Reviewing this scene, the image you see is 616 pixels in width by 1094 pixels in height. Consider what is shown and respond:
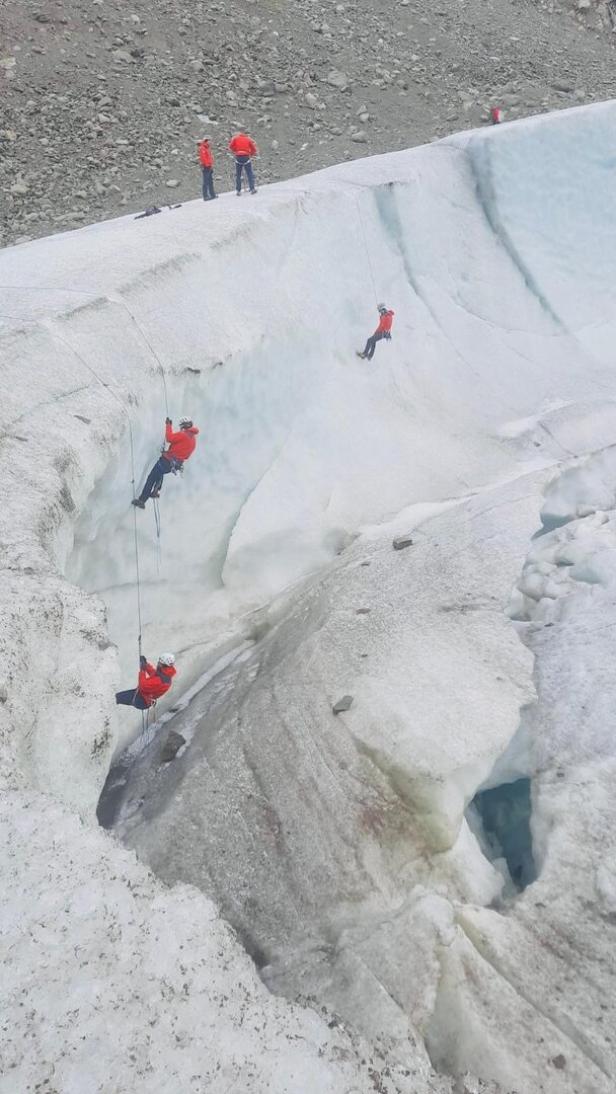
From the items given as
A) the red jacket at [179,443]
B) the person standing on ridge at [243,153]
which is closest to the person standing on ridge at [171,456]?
the red jacket at [179,443]

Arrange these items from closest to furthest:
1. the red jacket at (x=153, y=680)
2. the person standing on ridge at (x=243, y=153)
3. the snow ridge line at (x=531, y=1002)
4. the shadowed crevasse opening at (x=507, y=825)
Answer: the snow ridge line at (x=531, y=1002), the shadowed crevasse opening at (x=507, y=825), the red jacket at (x=153, y=680), the person standing on ridge at (x=243, y=153)

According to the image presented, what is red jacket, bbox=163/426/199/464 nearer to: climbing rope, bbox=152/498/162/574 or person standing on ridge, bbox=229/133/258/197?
climbing rope, bbox=152/498/162/574

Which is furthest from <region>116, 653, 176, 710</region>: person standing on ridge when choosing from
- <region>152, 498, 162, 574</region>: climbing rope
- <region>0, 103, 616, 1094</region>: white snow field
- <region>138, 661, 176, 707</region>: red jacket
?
<region>152, 498, 162, 574</region>: climbing rope

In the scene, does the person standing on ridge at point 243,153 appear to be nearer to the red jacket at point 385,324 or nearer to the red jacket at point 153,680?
the red jacket at point 385,324

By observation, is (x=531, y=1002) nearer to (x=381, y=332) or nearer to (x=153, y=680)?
(x=153, y=680)

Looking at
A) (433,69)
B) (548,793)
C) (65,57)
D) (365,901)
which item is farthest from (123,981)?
(433,69)

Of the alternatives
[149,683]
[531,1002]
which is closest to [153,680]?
[149,683]
